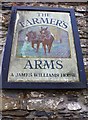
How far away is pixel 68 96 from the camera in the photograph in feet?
5.51

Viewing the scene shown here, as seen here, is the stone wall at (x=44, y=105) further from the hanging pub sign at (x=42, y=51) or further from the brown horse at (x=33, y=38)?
the brown horse at (x=33, y=38)

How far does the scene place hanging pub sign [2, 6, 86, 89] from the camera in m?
1.72

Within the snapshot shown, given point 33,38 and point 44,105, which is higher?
point 33,38

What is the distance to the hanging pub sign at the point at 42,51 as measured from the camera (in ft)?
5.64

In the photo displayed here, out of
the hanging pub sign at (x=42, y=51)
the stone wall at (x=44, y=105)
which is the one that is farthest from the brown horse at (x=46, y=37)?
the stone wall at (x=44, y=105)

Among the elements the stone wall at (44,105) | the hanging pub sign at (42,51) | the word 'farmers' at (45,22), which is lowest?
the stone wall at (44,105)

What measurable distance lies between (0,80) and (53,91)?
364mm

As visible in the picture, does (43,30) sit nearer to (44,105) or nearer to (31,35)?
(31,35)

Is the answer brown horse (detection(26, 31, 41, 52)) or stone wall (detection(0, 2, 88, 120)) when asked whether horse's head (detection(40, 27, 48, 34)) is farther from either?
stone wall (detection(0, 2, 88, 120))

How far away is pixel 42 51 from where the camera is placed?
1.90 meters

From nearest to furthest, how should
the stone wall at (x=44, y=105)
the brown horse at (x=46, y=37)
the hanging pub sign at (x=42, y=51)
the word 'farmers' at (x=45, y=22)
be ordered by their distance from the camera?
the stone wall at (x=44, y=105) < the hanging pub sign at (x=42, y=51) < the brown horse at (x=46, y=37) < the word 'farmers' at (x=45, y=22)

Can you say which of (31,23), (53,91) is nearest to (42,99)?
(53,91)

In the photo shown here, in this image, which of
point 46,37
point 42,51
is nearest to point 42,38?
point 46,37

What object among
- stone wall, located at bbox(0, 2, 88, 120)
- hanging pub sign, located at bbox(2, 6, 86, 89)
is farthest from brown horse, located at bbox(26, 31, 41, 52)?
stone wall, located at bbox(0, 2, 88, 120)
